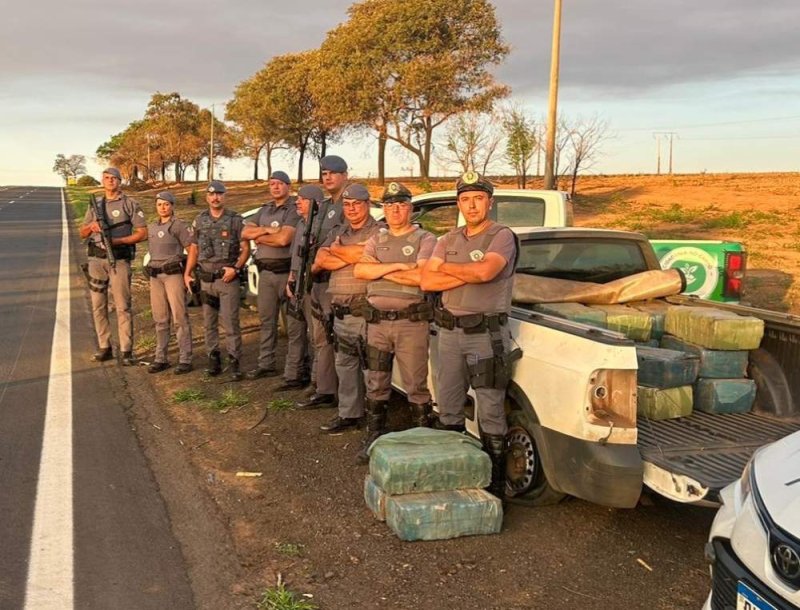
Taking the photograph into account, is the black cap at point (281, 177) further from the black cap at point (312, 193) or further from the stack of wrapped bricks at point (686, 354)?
the stack of wrapped bricks at point (686, 354)

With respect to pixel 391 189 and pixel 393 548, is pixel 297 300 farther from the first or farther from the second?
pixel 393 548

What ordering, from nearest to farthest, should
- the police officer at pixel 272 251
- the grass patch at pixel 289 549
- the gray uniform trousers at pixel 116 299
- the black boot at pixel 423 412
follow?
the grass patch at pixel 289 549 < the black boot at pixel 423 412 < the police officer at pixel 272 251 < the gray uniform trousers at pixel 116 299

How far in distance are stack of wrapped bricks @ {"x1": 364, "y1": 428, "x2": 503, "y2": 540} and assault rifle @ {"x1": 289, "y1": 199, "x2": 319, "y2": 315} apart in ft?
7.91

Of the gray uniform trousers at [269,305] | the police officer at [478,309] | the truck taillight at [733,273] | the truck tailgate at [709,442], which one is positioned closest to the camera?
the truck tailgate at [709,442]

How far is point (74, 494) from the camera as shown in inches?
173

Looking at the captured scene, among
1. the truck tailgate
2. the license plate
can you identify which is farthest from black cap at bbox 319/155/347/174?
the license plate

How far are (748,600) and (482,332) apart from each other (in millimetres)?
2108

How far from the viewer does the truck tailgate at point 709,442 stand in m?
3.49

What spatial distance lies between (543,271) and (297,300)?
2.13 metres

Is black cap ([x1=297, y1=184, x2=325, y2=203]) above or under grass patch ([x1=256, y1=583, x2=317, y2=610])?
above

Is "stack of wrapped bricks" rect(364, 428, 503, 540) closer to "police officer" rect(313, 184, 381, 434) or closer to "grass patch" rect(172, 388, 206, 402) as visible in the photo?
"police officer" rect(313, 184, 381, 434)

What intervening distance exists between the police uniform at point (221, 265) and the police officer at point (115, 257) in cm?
81

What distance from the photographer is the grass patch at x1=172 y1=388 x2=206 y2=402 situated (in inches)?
251

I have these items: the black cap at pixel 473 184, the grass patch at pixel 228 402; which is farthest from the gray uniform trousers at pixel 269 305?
the black cap at pixel 473 184
